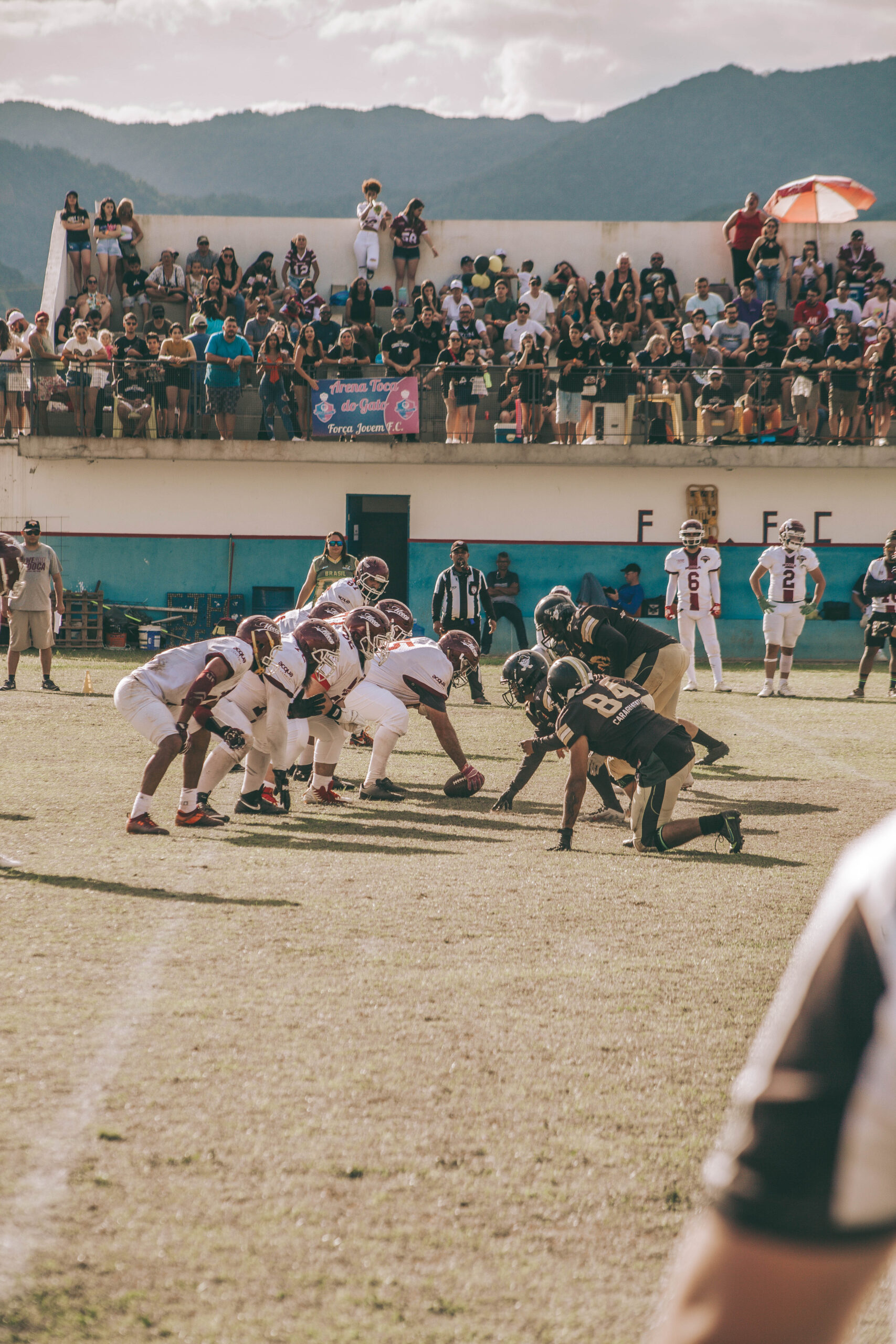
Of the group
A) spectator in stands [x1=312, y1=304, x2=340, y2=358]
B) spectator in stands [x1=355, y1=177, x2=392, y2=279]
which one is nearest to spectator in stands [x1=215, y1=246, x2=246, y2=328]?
spectator in stands [x1=312, y1=304, x2=340, y2=358]

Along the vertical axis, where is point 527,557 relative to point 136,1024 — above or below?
above

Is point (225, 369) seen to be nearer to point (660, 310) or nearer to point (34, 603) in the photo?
point (34, 603)

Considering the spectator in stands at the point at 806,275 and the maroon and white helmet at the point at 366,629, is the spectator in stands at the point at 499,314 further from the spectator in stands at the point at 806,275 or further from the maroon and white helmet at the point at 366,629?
the maroon and white helmet at the point at 366,629

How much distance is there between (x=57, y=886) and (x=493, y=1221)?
445 cm

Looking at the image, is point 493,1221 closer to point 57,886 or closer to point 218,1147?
point 218,1147

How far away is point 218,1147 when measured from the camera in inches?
156

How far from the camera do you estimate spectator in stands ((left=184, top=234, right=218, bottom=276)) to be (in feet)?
89.4

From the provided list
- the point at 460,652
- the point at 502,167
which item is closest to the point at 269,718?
the point at 460,652

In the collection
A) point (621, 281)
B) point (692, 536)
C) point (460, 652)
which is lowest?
point (460, 652)

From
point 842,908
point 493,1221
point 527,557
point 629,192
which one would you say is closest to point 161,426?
point 527,557

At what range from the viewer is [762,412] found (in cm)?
2539

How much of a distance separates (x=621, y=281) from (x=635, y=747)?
20.8 meters

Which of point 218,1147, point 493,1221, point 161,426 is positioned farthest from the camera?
point 161,426

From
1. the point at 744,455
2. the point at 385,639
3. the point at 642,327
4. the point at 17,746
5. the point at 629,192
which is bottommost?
the point at 17,746
